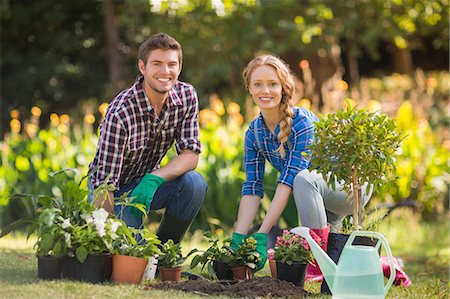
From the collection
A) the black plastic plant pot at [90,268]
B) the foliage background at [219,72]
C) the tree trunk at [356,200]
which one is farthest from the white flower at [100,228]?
the foliage background at [219,72]

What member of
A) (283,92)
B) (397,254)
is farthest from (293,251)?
(397,254)

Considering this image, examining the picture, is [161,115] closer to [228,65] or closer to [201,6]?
[201,6]

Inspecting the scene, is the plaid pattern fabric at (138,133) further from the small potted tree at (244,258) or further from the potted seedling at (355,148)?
the potted seedling at (355,148)

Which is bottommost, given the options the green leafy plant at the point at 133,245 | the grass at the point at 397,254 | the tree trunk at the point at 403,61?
the grass at the point at 397,254

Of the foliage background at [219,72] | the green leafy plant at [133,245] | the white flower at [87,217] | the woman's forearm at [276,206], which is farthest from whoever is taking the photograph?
the foliage background at [219,72]

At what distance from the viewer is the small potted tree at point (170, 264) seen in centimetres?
309

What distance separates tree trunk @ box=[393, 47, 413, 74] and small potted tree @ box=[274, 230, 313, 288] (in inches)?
320

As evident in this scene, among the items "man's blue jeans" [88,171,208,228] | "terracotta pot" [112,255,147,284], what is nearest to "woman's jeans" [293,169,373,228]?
"man's blue jeans" [88,171,208,228]

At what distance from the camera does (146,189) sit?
3236 millimetres

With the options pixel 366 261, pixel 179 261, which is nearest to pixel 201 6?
pixel 179 261

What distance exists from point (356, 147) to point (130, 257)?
98cm

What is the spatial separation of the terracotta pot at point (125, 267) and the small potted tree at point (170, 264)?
20 centimetres

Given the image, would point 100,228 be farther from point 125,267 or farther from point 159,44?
point 159,44

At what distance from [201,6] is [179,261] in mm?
4665
